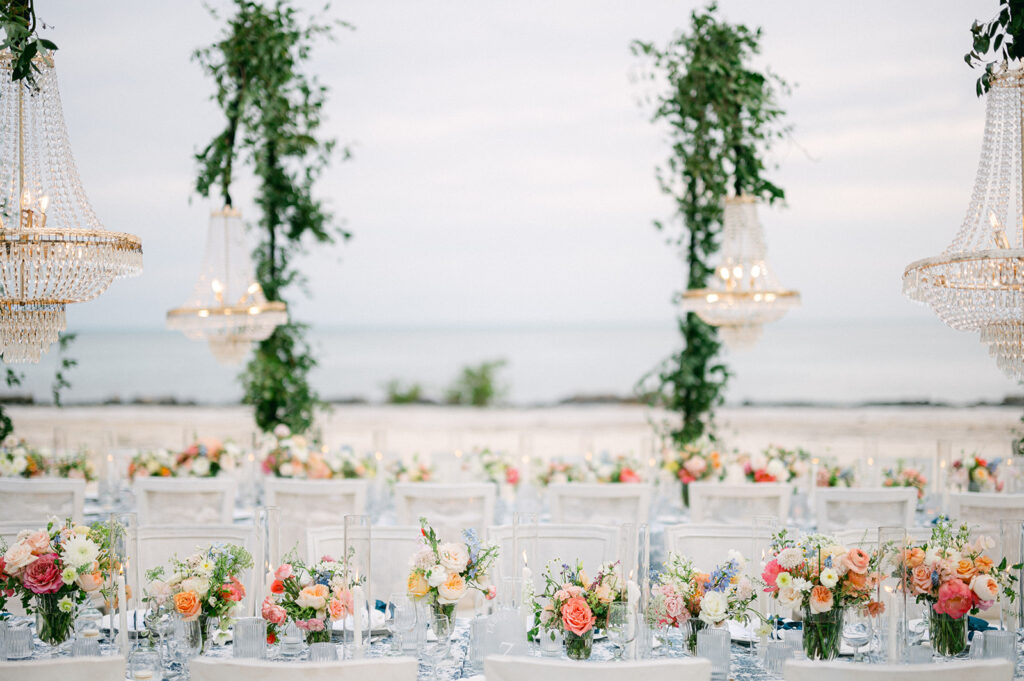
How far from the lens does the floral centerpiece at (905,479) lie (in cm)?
534

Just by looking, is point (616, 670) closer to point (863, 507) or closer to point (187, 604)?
point (187, 604)

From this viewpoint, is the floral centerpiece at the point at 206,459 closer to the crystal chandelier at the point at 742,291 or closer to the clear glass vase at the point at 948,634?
the crystal chandelier at the point at 742,291

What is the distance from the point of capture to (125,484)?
5.86 m

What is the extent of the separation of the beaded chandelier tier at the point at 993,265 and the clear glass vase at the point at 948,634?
0.89 meters

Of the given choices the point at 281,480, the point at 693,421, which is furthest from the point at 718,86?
the point at 281,480

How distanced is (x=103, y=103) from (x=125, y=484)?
193 inches

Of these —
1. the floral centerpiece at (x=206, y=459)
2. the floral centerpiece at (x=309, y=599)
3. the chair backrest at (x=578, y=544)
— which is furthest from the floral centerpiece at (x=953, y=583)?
the floral centerpiece at (x=206, y=459)

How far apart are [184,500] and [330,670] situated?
9.47 feet

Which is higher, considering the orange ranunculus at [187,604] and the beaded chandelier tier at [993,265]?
the beaded chandelier tier at [993,265]

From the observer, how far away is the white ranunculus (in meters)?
2.84

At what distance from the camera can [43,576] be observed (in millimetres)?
2869

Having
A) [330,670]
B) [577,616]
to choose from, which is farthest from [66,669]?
[577,616]

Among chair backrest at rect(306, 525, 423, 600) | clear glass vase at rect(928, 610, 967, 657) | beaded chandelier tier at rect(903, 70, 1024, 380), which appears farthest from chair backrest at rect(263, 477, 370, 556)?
beaded chandelier tier at rect(903, 70, 1024, 380)

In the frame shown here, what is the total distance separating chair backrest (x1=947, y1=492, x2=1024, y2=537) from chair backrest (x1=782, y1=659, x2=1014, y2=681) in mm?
2142
